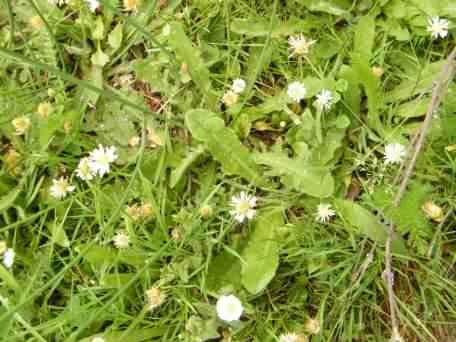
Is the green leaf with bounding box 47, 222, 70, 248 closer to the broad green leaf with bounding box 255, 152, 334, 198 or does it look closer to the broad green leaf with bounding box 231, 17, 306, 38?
the broad green leaf with bounding box 255, 152, 334, 198

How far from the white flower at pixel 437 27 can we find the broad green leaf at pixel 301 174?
47 centimetres

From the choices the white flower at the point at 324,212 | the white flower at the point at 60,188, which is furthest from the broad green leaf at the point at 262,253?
the white flower at the point at 60,188

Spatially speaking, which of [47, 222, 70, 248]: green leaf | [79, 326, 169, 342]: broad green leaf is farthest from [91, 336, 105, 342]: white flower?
[47, 222, 70, 248]: green leaf

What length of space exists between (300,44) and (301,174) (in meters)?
0.38

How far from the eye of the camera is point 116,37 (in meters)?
1.83

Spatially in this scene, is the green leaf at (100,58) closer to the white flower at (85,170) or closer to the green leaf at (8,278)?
the white flower at (85,170)

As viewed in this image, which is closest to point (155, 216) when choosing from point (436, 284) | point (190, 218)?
point (190, 218)

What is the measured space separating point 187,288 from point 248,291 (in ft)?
0.57

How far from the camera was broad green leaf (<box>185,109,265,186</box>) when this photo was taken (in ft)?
5.29

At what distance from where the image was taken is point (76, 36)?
1879 millimetres

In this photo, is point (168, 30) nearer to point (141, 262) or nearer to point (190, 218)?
point (190, 218)

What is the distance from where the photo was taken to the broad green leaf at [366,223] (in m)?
1.47

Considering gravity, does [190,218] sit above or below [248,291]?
above

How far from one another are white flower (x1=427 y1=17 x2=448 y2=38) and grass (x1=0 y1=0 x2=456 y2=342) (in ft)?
0.07
